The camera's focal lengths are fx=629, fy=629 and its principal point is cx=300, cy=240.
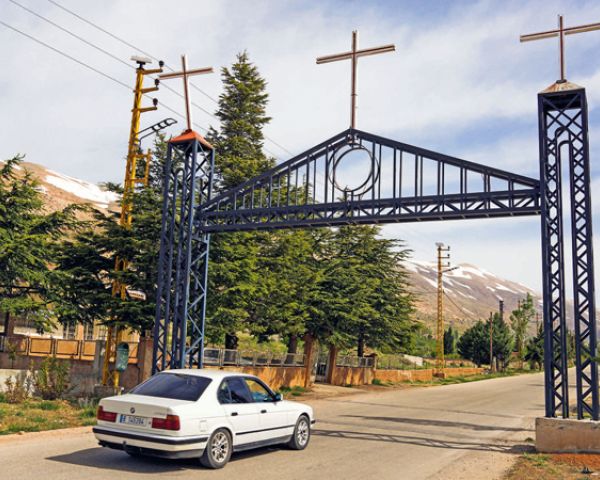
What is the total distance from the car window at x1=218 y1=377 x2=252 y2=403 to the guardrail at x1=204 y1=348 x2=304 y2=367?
1468 cm

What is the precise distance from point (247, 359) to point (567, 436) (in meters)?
16.5

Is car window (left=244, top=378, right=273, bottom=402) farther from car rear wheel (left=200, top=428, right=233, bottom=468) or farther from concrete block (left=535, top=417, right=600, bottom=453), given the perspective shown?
concrete block (left=535, top=417, right=600, bottom=453)

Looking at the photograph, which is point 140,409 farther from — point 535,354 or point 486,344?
point 535,354

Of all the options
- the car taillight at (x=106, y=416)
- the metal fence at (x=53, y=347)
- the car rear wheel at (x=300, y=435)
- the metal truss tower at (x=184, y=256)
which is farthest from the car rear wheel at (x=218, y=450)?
the metal fence at (x=53, y=347)

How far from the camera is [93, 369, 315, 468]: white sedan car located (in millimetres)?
9117

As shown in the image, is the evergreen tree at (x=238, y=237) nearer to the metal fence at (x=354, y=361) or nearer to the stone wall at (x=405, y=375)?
the metal fence at (x=354, y=361)

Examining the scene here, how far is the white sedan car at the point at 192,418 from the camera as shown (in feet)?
29.9

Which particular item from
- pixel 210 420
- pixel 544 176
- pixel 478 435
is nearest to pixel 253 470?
pixel 210 420

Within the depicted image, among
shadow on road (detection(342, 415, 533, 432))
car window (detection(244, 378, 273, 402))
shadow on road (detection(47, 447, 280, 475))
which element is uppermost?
car window (detection(244, 378, 273, 402))

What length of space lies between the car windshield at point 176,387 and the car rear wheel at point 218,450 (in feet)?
2.28

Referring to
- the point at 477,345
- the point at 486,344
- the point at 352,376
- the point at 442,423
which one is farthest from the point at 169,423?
the point at 477,345

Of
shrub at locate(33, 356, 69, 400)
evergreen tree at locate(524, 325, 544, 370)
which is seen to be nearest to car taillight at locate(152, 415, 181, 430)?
shrub at locate(33, 356, 69, 400)

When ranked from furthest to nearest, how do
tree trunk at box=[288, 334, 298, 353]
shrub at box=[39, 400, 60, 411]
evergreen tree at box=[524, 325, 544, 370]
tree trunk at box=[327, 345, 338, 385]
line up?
evergreen tree at box=[524, 325, 544, 370]
tree trunk at box=[327, 345, 338, 385]
tree trunk at box=[288, 334, 298, 353]
shrub at box=[39, 400, 60, 411]

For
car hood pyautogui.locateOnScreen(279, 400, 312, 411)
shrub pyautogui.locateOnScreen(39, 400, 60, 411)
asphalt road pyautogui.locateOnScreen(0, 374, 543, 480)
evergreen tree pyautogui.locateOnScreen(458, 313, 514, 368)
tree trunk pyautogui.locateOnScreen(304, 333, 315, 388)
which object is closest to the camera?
asphalt road pyautogui.locateOnScreen(0, 374, 543, 480)
